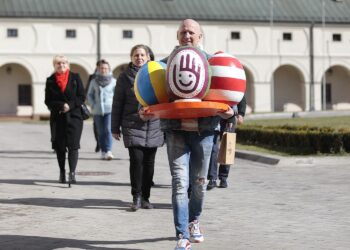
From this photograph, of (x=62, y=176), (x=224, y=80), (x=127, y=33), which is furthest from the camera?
(x=127, y=33)

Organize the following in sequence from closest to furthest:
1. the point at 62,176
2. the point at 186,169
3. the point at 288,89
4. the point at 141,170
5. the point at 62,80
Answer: the point at 186,169, the point at 141,170, the point at 62,80, the point at 62,176, the point at 288,89

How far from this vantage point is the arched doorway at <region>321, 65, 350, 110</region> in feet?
183

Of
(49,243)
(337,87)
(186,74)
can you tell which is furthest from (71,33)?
(186,74)

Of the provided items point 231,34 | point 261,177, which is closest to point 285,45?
point 231,34

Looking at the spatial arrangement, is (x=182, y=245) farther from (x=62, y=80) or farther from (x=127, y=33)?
(x=127, y=33)

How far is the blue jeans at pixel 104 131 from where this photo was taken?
16.7 m

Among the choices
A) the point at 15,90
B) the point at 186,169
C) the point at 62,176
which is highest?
the point at 15,90

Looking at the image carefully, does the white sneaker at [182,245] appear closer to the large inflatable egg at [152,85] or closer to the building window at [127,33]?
the large inflatable egg at [152,85]

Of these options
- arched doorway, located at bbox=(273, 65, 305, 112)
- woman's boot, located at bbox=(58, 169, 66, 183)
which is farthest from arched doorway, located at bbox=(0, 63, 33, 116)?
woman's boot, located at bbox=(58, 169, 66, 183)

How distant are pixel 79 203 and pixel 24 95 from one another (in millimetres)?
42802

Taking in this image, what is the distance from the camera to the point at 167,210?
30.9 feet

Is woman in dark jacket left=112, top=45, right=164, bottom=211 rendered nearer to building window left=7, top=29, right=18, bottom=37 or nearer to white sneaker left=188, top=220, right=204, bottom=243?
white sneaker left=188, top=220, right=204, bottom=243

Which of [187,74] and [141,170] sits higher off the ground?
[187,74]

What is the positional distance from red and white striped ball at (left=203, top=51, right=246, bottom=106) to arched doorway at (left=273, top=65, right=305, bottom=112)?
4817cm
